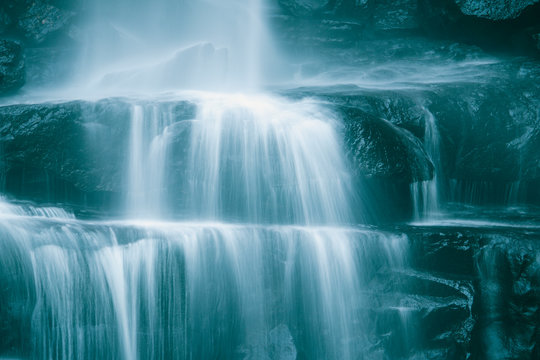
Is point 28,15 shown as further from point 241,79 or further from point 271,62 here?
point 271,62

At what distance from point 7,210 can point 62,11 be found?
868cm

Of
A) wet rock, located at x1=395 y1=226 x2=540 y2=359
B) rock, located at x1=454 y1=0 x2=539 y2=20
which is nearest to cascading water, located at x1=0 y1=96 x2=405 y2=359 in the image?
wet rock, located at x1=395 y1=226 x2=540 y2=359

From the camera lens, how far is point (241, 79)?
14.8m

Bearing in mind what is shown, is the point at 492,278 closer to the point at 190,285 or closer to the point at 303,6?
the point at 190,285

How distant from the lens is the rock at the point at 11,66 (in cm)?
1095

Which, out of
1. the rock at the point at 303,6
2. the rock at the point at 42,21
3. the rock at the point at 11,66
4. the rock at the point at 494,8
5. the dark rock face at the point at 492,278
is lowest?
the dark rock face at the point at 492,278

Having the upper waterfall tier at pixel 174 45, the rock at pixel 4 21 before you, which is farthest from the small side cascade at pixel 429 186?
the rock at pixel 4 21

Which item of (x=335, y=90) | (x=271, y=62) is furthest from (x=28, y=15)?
(x=335, y=90)

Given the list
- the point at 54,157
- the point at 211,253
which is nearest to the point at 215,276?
the point at 211,253

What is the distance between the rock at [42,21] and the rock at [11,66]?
6.75ft

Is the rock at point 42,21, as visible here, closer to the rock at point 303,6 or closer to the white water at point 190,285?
the rock at point 303,6

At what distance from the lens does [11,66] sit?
1116cm

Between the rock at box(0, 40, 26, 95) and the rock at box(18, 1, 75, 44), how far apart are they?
6.75ft

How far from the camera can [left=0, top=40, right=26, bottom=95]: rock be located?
11.0 meters
